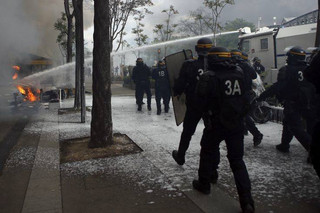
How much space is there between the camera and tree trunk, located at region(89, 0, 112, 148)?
5.68 metres

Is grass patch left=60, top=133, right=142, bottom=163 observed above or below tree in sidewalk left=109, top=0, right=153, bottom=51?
below

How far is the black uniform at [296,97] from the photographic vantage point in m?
4.70

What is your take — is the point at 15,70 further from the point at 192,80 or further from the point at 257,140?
the point at 192,80

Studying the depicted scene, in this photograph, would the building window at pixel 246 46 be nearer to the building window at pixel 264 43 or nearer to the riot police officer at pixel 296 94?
the building window at pixel 264 43

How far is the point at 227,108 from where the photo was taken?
322 centimetres

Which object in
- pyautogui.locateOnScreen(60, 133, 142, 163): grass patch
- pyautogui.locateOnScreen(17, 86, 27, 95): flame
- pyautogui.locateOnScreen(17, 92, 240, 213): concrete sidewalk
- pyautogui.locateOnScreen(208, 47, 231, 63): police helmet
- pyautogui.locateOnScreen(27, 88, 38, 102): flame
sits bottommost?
pyautogui.locateOnScreen(17, 92, 240, 213): concrete sidewalk

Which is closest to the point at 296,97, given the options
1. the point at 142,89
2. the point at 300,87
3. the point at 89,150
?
the point at 300,87

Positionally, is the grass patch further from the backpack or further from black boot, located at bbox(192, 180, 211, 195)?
the backpack

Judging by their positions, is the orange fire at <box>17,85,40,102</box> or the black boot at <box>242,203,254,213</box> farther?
the orange fire at <box>17,85,40,102</box>

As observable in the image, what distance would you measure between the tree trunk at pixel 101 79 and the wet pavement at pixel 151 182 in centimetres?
71

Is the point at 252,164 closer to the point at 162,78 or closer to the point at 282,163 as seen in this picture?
the point at 282,163

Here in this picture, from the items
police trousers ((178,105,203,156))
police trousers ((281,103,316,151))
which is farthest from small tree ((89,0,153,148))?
police trousers ((281,103,316,151))

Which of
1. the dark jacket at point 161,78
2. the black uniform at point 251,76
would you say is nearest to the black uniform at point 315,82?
the black uniform at point 251,76

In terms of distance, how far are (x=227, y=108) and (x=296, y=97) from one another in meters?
2.06
